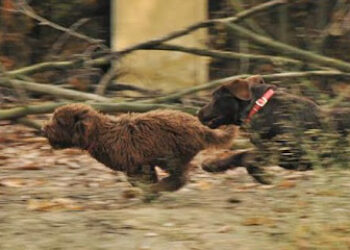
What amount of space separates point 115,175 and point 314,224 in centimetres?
307

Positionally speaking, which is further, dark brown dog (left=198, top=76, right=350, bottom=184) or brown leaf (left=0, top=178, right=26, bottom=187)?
brown leaf (left=0, top=178, right=26, bottom=187)

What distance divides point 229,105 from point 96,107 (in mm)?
1613

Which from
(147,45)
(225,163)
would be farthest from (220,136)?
(147,45)

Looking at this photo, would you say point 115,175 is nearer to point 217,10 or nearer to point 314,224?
point 314,224

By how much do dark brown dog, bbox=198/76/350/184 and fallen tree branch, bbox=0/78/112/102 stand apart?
179cm

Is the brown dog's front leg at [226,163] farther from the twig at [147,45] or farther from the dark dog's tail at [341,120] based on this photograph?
the twig at [147,45]

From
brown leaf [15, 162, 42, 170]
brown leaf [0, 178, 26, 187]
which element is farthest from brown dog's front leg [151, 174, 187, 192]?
brown leaf [15, 162, 42, 170]

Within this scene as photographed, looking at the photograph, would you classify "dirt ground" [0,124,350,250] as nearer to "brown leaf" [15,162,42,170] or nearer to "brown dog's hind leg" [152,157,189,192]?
"brown dog's hind leg" [152,157,189,192]

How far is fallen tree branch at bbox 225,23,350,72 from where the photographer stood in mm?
9773

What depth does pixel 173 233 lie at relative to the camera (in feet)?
19.5

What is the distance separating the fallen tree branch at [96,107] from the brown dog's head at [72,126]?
1.63m

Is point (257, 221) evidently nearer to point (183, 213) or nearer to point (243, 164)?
point (183, 213)

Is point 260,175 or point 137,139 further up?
point 137,139

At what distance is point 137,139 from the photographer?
6.98m
